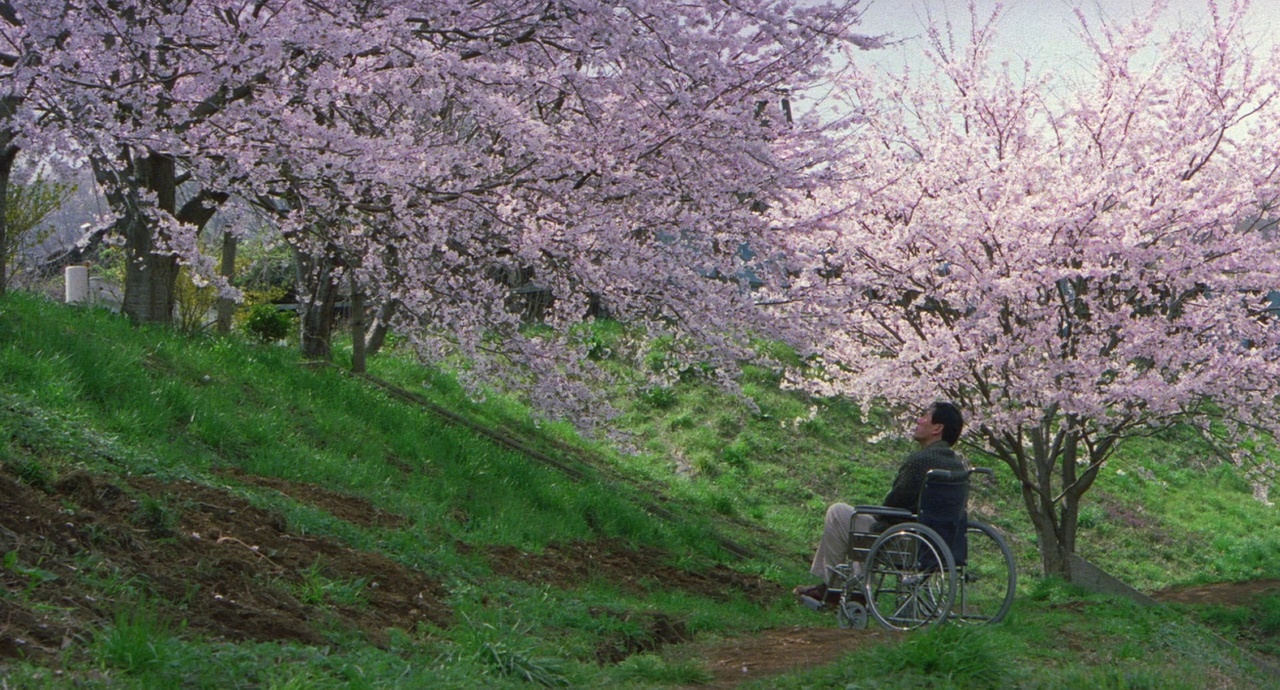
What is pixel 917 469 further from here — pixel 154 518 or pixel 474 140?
pixel 474 140

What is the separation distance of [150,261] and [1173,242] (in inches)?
386

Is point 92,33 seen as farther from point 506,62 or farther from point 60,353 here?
point 506,62

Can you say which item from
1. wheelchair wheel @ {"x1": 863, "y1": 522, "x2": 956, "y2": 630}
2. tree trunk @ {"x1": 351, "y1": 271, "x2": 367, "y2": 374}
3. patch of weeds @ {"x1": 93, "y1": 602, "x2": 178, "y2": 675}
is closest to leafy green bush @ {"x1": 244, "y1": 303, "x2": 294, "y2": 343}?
tree trunk @ {"x1": 351, "y1": 271, "x2": 367, "y2": 374}

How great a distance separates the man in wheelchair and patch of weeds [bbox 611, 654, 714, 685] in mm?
2393

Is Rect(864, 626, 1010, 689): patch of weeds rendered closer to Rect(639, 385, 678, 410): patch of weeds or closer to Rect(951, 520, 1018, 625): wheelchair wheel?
Rect(951, 520, 1018, 625): wheelchair wheel

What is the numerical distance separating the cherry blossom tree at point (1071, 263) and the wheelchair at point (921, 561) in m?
3.93

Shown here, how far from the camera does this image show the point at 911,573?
6707mm

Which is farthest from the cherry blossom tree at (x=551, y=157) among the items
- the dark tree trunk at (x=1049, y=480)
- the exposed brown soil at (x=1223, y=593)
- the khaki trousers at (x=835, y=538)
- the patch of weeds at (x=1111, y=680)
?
the exposed brown soil at (x=1223, y=593)

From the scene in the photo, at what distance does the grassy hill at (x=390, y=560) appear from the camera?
14.2 ft

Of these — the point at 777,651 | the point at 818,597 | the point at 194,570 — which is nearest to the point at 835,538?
the point at 818,597

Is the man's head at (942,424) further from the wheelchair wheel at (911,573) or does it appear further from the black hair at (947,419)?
the wheelchair wheel at (911,573)

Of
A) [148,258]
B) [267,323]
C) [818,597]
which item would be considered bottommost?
[818,597]

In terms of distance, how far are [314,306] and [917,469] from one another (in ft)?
27.9

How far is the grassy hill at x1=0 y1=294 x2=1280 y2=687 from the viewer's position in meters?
4.32
